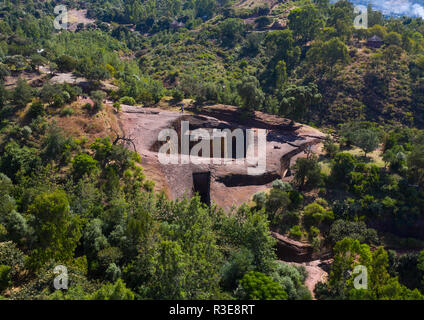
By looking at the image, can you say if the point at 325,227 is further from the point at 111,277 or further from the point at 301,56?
the point at 301,56

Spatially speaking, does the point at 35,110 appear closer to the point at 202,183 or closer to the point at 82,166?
the point at 82,166

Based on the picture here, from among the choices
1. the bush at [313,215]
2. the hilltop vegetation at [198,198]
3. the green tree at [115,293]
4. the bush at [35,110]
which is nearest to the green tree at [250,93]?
the hilltop vegetation at [198,198]

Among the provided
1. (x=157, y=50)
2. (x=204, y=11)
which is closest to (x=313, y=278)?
(x=157, y=50)

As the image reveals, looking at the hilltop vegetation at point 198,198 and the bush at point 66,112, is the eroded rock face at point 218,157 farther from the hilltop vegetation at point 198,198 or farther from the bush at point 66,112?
the bush at point 66,112

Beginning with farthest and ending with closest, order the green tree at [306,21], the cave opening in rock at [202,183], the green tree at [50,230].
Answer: the green tree at [306,21] < the cave opening in rock at [202,183] < the green tree at [50,230]

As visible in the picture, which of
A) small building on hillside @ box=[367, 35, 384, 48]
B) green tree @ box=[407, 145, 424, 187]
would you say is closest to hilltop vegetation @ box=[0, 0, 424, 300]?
green tree @ box=[407, 145, 424, 187]

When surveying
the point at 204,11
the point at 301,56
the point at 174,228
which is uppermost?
the point at 204,11

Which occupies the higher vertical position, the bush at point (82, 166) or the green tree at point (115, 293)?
the bush at point (82, 166)
